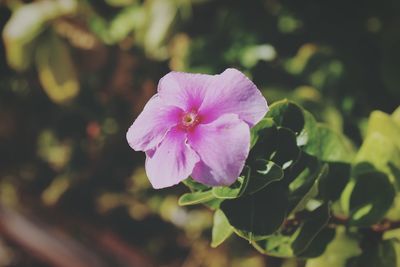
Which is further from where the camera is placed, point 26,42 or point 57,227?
point 57,227

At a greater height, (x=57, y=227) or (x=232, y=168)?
(x=232, y=168)

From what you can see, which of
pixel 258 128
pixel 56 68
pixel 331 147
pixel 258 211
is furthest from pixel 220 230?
pixel 56 68

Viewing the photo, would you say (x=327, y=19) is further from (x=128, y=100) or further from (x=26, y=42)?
(x=26, y=42)

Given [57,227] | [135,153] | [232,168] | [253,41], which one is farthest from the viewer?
[57,227]

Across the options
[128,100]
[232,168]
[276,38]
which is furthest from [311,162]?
[128,100]

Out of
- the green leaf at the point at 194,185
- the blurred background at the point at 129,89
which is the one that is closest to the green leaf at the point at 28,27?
the blurred background at the point at 129,89

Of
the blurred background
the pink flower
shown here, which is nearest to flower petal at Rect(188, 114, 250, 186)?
the pink flower

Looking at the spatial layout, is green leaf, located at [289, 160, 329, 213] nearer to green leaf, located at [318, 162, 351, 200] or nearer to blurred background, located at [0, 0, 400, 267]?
green leaf, located at [318, 162, 351, 200]
